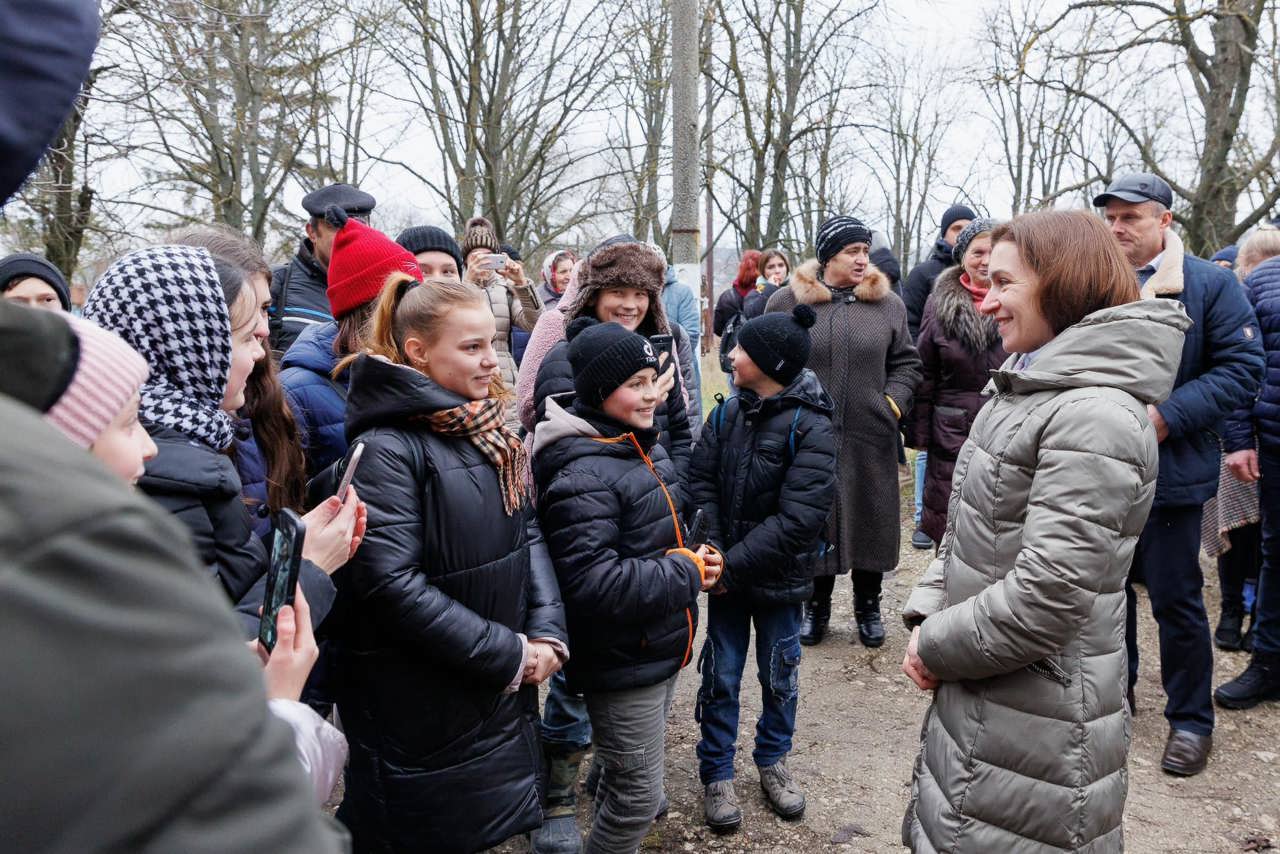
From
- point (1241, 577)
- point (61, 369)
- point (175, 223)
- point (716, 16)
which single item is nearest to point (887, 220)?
point (716, 16)

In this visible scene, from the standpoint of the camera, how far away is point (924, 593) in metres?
2.54

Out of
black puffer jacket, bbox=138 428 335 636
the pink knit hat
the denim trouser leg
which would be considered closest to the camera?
the pink knit hat

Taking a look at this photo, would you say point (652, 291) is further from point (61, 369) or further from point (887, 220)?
point (887, 220)

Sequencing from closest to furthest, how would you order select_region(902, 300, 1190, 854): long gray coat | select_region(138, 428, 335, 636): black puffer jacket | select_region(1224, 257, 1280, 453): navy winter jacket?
select_region(138, 428, 335, 636): black puffer jacket < select_region(902, 300, 1190, 854): long gray coat < select_region(1224, 257, 1280, 453): navy winter jacket

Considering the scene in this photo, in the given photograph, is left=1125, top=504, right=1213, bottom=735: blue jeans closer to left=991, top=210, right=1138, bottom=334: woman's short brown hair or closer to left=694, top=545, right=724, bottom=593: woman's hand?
left=991, top=210, right=1138, bottom=334: woman's short brown hair

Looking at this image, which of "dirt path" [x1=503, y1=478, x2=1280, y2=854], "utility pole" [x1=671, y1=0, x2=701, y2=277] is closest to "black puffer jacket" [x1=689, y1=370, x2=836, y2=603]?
"dirt path" [x1=503, y1=478, x2=1280, y2=854]

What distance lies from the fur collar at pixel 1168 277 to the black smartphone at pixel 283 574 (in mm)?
3281

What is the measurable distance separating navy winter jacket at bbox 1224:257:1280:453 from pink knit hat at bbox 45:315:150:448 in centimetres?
476

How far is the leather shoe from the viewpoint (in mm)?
3742

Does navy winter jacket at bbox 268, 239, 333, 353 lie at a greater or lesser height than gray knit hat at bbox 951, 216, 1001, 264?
lesser

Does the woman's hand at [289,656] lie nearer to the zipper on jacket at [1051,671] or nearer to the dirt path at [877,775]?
the zipper on jacket at [1051,671]

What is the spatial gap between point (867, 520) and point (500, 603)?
3.05 m

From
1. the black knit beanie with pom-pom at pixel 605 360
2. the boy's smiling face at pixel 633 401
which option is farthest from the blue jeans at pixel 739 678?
the black knit beanie with pom-pom at pixel 605 360

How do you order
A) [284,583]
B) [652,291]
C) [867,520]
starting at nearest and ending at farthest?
[284,583], [652,291], [867,520]
